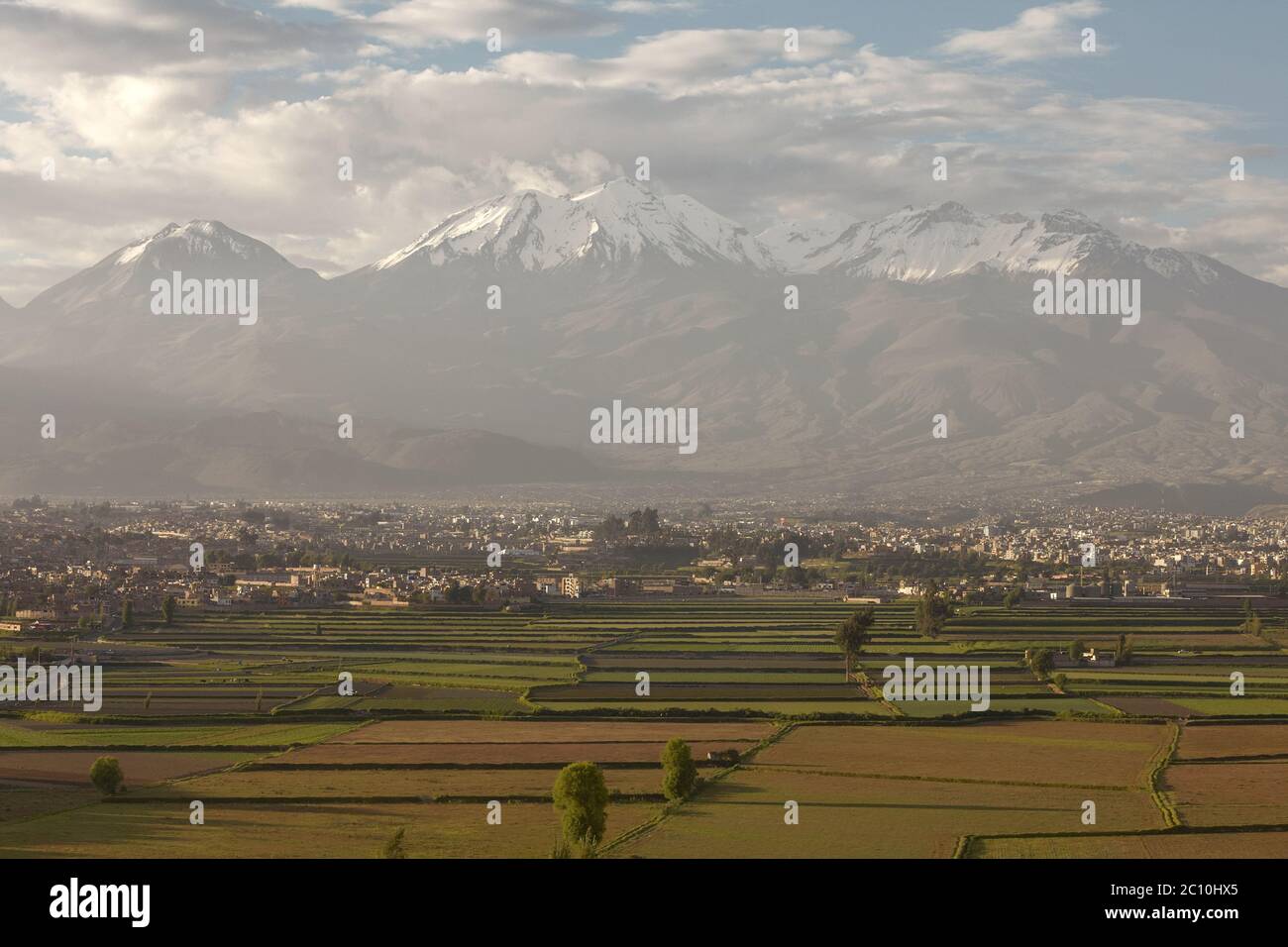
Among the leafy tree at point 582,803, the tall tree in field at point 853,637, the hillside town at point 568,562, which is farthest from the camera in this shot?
the hillside town at point 568,562

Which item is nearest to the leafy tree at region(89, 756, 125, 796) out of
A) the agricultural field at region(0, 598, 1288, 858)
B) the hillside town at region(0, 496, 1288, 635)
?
the agricultural field at region(0, 598, 1288, 858)

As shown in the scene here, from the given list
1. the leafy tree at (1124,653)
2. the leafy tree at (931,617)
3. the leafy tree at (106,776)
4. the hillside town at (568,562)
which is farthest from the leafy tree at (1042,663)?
the leafy tree at (106,776)

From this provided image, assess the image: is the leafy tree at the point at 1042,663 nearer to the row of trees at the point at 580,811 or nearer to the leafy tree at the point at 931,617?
the leafy tree at the point at 931,617

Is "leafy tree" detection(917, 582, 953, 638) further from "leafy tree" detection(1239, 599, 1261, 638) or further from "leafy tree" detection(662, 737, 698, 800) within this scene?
"leafy tree" detection(662, 737, 698, 800)

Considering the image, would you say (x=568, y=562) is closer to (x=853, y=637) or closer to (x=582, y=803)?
(x=853, y=637)
